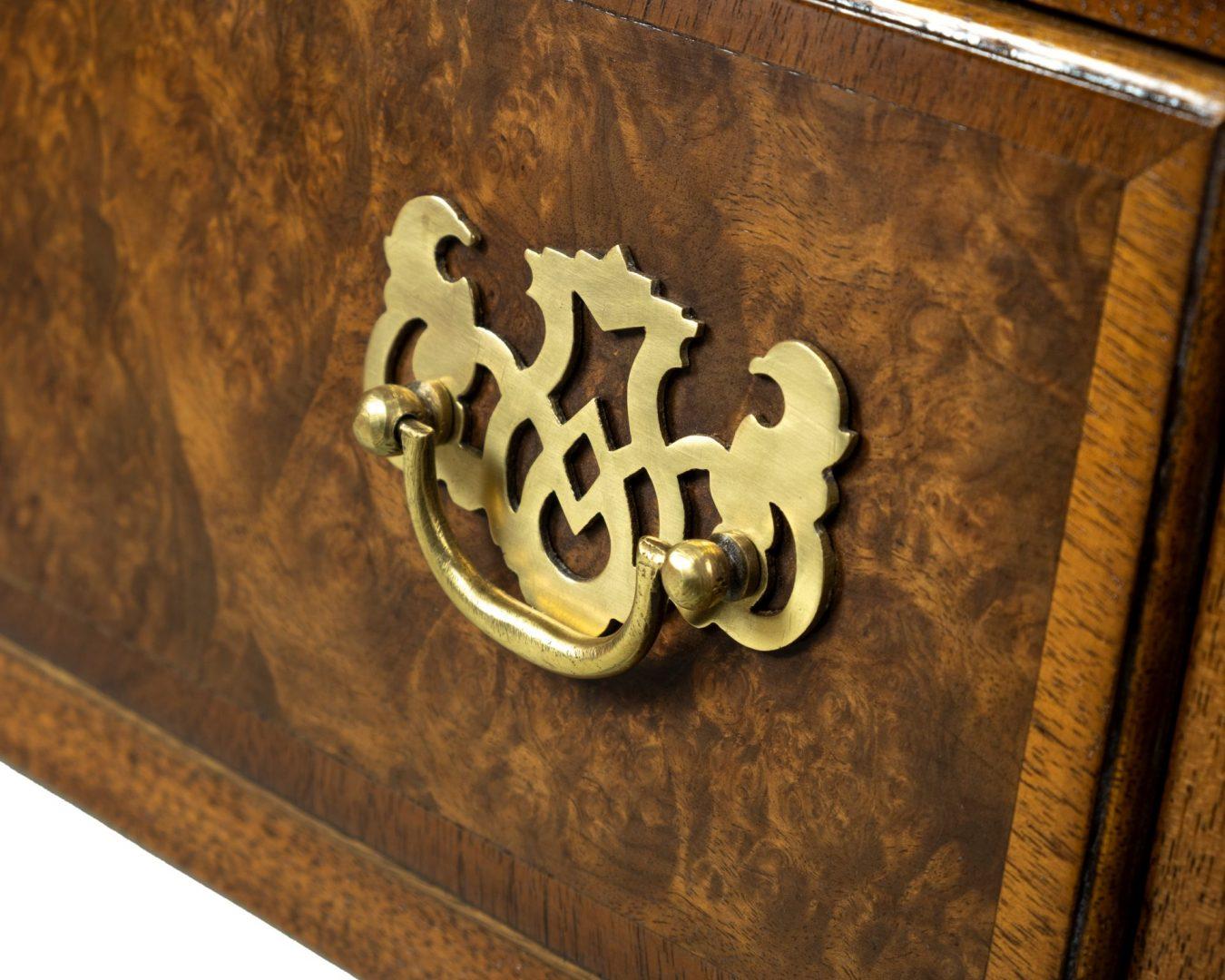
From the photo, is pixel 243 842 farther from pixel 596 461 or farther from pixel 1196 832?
pixel 1196 832

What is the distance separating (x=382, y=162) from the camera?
21.6 inches

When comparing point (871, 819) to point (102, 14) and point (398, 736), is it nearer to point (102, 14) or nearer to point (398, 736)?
point (398, 736)

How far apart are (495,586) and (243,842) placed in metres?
0.21

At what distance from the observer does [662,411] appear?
1.61 ft

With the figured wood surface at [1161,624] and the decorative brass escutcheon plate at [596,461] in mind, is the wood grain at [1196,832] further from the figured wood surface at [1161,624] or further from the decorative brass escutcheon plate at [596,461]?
the decorative brass escutcheon plate at [596,461]

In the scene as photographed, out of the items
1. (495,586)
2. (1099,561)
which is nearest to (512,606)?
(495,586)

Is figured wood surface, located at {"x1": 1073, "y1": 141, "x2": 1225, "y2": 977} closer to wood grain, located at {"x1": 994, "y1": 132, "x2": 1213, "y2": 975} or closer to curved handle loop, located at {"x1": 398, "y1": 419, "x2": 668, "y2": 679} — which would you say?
wood grain, located at {"x1": 994, "y1": 132, "x2": 1213, "y2": 975}

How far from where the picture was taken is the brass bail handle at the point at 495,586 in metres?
0.47

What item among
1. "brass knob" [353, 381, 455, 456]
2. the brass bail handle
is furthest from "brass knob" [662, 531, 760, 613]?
"brass knob" [353, 381, 455, 456]

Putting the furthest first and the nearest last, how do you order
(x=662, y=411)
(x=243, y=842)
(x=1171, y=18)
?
1. (x=243, y=842)
2. (x=662, y=411)
3. (x=1171, y=18)

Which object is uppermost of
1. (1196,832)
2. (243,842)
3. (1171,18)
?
(1171,18)

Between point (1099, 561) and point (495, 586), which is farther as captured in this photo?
point (495, 586)

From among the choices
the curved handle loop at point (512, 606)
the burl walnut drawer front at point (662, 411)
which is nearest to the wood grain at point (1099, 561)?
the burl walnut drawer front at point (662, 411)

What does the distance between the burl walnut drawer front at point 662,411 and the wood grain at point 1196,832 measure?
0.01m
